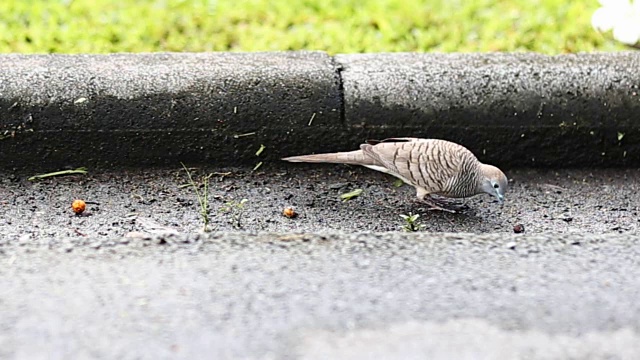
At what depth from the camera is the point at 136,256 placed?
2.84 metres

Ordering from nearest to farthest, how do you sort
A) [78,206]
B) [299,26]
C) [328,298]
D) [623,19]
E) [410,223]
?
[328,298] → [410,223] → [78,206] → [623,19] → [299,26]

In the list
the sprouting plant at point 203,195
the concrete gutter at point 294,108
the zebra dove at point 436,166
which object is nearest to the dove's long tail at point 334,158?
the zebra dove at point 436,166

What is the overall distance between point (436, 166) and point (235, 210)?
2.65ft

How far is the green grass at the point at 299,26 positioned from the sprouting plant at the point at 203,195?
4.24 feet

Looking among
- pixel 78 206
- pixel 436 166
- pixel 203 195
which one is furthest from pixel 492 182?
pixel 78 206

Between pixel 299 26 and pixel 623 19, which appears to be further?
pixel 299 26

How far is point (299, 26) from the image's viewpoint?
545cm

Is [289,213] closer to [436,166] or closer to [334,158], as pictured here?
[334,158]

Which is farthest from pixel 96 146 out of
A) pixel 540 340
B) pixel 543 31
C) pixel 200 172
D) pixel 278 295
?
pixel 543 31

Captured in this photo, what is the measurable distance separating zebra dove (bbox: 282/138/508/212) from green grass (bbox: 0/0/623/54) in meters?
1.35

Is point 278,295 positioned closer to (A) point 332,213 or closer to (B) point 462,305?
(B) point 462,305

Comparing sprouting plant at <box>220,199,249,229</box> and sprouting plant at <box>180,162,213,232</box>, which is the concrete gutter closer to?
sprouting plant at <box>180,162,213,232</box>

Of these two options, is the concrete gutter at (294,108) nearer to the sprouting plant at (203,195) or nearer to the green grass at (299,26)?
the sprouting plant at (203,195)

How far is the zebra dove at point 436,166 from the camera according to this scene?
375 centimetres
